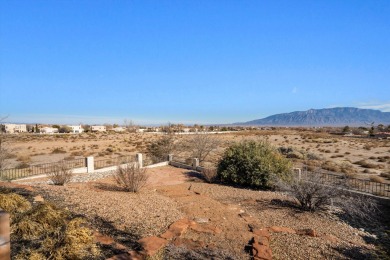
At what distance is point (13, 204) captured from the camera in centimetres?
718

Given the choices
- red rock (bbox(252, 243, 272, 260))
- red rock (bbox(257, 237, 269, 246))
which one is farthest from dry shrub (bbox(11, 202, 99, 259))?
red rock (bbox(257, 237, 269, 246))

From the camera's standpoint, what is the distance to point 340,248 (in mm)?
6875

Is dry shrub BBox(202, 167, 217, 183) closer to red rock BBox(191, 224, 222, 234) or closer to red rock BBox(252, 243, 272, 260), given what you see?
red rock BBox(191, 224, 222, 234)

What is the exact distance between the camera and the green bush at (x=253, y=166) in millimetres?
13875

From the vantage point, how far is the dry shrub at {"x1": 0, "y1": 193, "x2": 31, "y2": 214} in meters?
6.91

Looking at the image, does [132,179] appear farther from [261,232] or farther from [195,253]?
[195,253]

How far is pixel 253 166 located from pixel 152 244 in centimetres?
910

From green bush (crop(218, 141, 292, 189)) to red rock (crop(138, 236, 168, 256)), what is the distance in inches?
323

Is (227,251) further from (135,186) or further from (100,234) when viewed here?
(135,186)

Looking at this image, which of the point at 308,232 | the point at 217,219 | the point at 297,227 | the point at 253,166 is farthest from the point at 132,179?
the point at 308,232

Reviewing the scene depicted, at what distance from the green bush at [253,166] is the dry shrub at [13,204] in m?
9.37

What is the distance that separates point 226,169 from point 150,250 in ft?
32.3

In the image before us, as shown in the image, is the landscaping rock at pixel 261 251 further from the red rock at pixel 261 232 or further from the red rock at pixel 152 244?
the red rock at pixel 152 244

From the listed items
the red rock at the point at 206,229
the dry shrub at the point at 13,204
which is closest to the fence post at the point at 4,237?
the dry shrub at the point at 13,204
